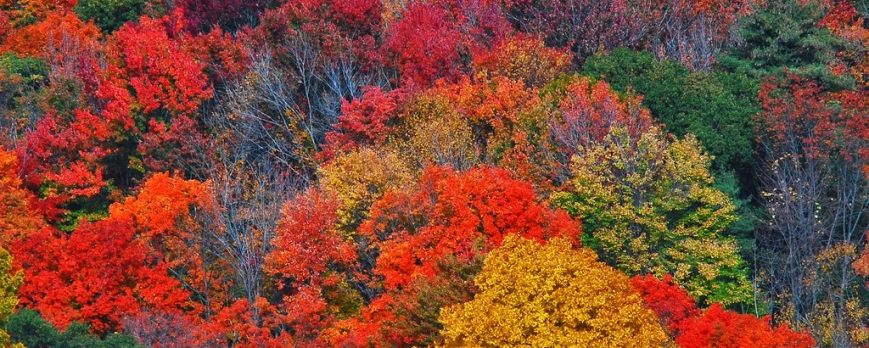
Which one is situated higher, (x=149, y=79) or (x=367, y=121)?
(x=149, y=79)

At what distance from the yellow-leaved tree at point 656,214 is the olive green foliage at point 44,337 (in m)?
16.0

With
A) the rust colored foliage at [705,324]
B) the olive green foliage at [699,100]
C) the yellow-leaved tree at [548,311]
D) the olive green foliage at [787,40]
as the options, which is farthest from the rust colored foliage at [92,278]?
the olive green foliage at [787,40]

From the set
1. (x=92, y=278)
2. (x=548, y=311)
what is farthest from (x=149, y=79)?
(x=548, y=311)

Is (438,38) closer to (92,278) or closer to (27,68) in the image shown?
(27,68)

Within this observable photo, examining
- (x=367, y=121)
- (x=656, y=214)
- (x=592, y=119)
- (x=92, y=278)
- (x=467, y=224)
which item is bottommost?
(x=92, y=278)

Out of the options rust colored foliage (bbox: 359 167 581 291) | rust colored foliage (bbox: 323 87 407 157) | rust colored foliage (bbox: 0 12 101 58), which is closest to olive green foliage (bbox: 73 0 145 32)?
rust colored foliage (bbox: 0 12 101 58)

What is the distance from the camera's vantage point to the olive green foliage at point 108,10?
81.5 m

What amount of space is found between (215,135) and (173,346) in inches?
658

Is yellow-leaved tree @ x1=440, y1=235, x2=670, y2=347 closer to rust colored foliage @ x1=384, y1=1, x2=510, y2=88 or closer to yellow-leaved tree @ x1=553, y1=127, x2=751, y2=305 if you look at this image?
yellow-leaved tree @ x1=553, y1=127, x2=751, y2=305

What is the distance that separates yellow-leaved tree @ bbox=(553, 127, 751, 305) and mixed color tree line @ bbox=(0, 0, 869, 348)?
12 centimetres

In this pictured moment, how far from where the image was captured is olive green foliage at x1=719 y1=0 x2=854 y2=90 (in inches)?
2571

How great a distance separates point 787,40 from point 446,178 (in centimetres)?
1734

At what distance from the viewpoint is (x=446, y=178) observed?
185ft

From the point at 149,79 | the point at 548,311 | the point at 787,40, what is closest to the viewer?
the point at 548,311
